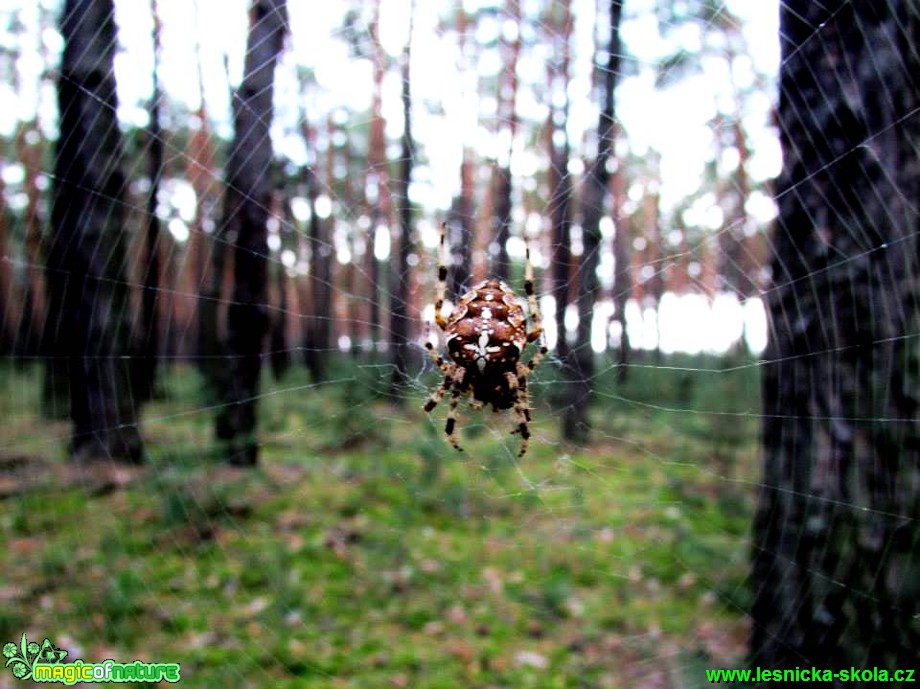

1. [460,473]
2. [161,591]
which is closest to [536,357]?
[161,591]

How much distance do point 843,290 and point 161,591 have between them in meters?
6.00

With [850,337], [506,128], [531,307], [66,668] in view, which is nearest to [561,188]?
[506,128]

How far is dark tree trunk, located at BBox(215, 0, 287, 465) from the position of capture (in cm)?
844

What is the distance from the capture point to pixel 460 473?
30.0 ft

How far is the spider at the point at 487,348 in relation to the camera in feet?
13.2

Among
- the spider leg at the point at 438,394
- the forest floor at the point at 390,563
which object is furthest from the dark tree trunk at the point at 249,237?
the spider leg at the point at 438,394

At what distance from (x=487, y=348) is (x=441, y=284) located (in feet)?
1.81

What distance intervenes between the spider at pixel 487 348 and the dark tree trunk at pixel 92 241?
5.18m

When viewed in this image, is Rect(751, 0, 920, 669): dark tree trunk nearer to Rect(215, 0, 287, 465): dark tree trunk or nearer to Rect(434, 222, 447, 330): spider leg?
Rect(434, 222, 447, 330): spider leg

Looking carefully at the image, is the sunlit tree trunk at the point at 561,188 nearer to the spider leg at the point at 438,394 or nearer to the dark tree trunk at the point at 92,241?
the spider leg at the point at 438,394

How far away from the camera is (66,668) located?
14.4 ft

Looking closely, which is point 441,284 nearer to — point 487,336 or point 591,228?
point 487,336

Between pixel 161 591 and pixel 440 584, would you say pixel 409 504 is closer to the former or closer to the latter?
pixel 440 584

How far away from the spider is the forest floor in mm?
236
